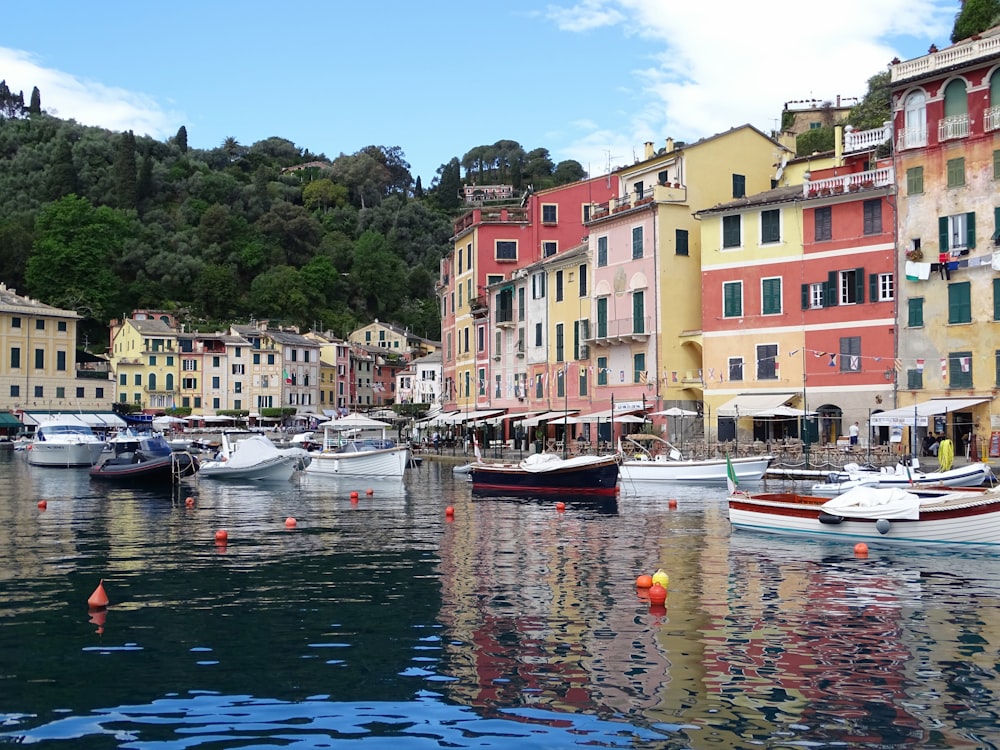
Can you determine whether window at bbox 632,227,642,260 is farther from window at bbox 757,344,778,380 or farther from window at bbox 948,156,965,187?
window at bbox 948,156,965,187

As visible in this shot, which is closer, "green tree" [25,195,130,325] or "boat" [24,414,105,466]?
"boat" [24,414,105,466]

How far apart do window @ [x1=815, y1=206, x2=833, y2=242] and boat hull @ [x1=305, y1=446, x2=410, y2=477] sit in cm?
2269

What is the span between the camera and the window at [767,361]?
53062 millimetres

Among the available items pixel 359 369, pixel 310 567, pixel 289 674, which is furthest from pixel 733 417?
pixel 359 369

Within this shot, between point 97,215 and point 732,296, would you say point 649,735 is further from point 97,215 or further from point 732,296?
point 97,215

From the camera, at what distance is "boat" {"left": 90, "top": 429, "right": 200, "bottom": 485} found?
47.8m

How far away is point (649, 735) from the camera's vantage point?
1055 centimetres

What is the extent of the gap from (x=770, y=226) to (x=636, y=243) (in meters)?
8.59

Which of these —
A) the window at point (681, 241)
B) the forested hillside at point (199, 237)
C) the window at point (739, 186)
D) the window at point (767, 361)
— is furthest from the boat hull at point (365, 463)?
the forested hillside at point (199, 237)

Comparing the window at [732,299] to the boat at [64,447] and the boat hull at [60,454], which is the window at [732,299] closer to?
the boat at [64,447]

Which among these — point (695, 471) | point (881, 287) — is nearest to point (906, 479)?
point (695, 471)

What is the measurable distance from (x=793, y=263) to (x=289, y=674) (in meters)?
44.0

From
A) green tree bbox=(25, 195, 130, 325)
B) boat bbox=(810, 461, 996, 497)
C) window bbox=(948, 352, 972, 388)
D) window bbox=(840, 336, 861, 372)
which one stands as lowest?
boat bbox=(810, 461, 996, 497)

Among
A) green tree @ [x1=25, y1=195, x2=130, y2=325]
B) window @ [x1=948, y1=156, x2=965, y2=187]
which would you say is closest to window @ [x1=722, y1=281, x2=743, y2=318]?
window @ [x1=948, y1=156, x2=965, y2=187]
